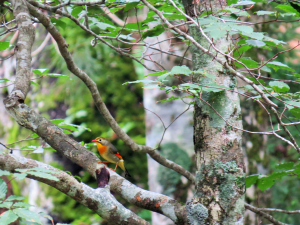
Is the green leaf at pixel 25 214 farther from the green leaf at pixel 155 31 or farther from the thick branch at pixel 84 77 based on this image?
the green leaf at pixel 155 31

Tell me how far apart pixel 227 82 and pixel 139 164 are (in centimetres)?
449

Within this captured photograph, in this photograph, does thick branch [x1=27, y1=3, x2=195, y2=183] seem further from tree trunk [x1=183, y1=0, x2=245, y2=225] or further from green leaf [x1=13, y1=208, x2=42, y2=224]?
green leaf [x1=13, y1=208, x2=42, y2=224]

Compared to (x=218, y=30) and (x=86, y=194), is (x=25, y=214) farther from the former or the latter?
(x=218, y=30)

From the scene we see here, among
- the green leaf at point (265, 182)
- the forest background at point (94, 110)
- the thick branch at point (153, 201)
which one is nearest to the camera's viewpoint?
the thick branch at point (153, 201)

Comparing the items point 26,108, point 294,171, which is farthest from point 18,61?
point 294,171

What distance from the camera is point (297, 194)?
4348 mm

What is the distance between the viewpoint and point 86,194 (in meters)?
1.29

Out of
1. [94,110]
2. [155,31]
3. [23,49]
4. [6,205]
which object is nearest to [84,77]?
[23,49]

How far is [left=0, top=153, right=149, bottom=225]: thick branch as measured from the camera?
1242 mm

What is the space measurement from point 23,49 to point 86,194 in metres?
0.86

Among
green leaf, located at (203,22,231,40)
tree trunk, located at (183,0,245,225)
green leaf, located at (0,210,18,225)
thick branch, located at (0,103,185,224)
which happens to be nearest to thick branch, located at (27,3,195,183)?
thick branch, located at (0,103,185,224)

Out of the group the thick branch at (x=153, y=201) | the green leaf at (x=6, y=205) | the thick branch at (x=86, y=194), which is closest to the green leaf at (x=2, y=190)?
the green leaf at (x=6, y=205)

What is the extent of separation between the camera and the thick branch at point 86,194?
1242mm

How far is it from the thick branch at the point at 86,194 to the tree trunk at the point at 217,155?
0.36 m
